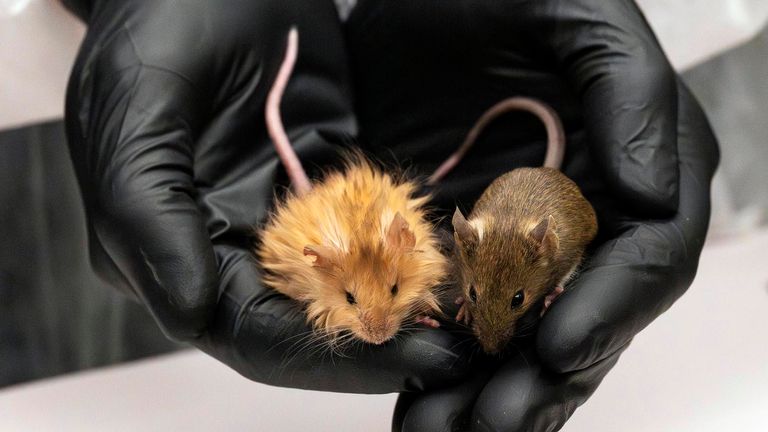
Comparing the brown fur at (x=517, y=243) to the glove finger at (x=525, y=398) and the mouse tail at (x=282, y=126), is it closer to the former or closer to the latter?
the glove finger at (x=525, y=398)

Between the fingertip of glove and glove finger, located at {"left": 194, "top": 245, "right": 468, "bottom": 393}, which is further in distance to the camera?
glove finger, located at {"left": 194, "top": 245, "right": 468, "bottom": 393}

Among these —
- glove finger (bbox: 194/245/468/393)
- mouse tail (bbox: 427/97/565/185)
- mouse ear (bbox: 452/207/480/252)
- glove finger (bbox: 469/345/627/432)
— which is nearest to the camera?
glove finger (bbox: 469/345/627/432)

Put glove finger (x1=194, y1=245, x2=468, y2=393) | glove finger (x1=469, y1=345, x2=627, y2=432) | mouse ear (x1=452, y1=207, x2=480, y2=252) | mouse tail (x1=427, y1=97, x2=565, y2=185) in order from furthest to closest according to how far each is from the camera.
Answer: mouse tail (x1=427, y1=97, x2=565, y2=185)
mouse ear (x1=452, y1=207, x2=480, y2=252)
glove finger (x1=194, y1=245, x2=468, y2=393)
glove finger (x1=469, y1=345, x2=627, y2=432)

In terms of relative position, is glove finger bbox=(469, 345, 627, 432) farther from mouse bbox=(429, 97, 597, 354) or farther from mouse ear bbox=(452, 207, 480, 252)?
mouse ear bbox=(452, 207, 480, 252)

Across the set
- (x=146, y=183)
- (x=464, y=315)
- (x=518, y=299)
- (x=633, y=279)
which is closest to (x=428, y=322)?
(x=464, y=315)

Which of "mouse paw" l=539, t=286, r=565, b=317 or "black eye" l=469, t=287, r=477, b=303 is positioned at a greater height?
"black eye" l=469, t=287, r=477, b=303

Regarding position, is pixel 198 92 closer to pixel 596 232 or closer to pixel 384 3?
pixel 384 3

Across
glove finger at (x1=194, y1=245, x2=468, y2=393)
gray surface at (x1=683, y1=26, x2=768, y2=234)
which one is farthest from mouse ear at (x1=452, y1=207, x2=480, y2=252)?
gray surface at (x1=683, y1=26, x2=768, y2=234)

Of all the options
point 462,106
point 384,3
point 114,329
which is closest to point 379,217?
point 462,106

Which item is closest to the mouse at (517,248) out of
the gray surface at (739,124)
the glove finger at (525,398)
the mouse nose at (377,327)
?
the glove finger at (525,398)

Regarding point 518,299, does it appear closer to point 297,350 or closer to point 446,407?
point 446,407
